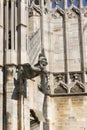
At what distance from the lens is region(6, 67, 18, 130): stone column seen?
9469 mm

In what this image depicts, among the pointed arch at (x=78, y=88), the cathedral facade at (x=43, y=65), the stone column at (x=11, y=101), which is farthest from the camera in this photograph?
the pointed arch at (x=78, y=88)

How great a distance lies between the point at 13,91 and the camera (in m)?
9.73

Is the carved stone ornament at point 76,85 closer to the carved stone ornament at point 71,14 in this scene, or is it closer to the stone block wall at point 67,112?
the stone block wall at point 67,112

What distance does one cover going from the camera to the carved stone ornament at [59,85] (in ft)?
41.8

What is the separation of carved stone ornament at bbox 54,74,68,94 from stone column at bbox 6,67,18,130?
3147 mm

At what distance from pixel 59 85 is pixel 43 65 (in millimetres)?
3359

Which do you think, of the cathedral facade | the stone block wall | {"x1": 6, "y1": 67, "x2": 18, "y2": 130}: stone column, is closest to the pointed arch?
the cathedral facade

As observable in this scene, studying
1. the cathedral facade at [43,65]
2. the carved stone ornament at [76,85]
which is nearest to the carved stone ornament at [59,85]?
the cathedral facade at [43,65]

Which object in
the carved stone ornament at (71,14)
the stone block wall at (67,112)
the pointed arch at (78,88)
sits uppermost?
the carved stone ornament at (71,14)

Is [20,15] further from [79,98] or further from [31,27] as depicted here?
[79,98]

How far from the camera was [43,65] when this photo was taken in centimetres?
955

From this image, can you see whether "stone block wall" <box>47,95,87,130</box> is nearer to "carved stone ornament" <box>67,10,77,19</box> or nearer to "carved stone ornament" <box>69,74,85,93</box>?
"carved stone ornament" <box>69,74,85,93</box>

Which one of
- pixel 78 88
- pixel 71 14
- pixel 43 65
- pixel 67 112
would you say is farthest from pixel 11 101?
pixel 71 14

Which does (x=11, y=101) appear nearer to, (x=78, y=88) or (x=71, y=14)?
(x=78, y=88)
